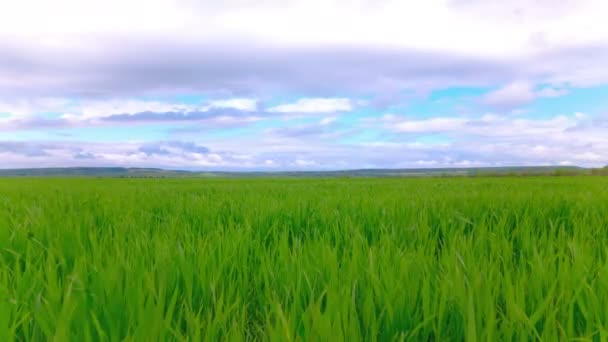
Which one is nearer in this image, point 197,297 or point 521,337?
point 521,337

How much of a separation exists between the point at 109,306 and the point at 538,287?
1244 mm

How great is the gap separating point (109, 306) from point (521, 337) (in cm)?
103

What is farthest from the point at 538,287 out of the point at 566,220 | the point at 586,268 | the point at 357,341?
the point at 566,220

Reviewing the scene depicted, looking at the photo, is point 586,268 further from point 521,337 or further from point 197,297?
point 197,297

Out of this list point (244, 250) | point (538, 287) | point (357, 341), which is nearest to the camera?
point (357, 341)

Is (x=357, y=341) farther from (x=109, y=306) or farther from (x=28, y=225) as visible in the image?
(x=28, y=225)

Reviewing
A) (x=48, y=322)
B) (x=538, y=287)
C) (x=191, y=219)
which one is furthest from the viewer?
(x=191, y=219)

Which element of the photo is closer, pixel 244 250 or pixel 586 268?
pixel 586 268

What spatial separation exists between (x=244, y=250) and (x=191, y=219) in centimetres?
151

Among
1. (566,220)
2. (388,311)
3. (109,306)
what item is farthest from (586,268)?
(566,220)

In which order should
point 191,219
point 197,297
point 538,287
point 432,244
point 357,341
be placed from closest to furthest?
point 357,341, point 538,287, point 197,297, point 432,244, point 191,219

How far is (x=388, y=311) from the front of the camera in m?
1.10

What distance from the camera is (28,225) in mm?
2852

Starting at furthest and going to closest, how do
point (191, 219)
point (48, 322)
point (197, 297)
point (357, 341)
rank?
point (191, 219) → point (197, 297) → point (48, 322) → point (357, 341)
